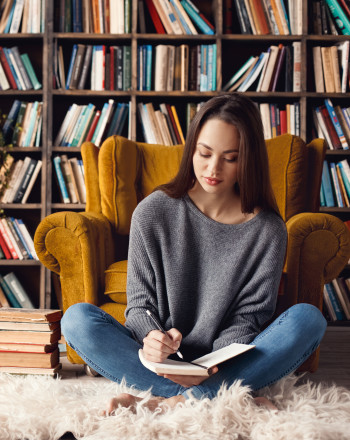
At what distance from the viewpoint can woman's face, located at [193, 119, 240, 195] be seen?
1.38 metres

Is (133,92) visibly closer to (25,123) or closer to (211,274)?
Answer: (25,123)

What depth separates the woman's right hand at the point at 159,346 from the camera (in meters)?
1.18

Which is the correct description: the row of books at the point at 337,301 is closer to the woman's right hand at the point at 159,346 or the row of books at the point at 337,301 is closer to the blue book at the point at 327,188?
the blue book at the point at 327,188

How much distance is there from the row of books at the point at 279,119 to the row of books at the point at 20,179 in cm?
129

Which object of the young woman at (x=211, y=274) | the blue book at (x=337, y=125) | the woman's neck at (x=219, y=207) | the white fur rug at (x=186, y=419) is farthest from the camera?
the blue book at (x=337, y=125)

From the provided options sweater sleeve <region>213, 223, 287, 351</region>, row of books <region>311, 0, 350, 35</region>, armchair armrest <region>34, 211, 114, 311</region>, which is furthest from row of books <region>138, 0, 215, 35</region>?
sweater sleeve <region>213, 223, 287, 351</region>

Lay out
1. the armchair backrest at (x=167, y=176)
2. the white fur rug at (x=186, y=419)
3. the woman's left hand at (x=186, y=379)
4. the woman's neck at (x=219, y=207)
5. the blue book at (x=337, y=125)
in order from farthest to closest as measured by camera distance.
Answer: the blue book at (x=337, y=125), the armchair backrest at (x=167, y=176), the woman's neck at (x=219, y=207), the woman's left hand at (x=186, y=379), the white fur rug at (x=186, y=419)

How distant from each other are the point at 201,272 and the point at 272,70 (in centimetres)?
174

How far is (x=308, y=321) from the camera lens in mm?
1319

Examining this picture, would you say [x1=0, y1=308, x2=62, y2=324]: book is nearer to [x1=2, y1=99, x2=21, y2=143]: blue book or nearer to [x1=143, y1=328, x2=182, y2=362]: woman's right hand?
[x1=143, y1=328, x2=182, y2=362]: woman's right hand

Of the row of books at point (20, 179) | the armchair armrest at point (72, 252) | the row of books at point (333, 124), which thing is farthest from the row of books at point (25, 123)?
the row of books at point (333, 124)

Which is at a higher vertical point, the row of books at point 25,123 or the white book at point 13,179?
the row of books at point 25,123

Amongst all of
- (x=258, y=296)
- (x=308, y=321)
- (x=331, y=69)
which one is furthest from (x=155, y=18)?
(x=308, y=321)

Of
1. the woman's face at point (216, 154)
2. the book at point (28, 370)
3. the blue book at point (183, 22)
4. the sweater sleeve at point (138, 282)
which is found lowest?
the book at point (28, 370)
